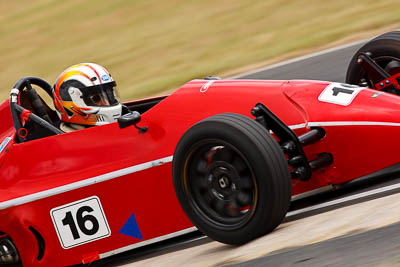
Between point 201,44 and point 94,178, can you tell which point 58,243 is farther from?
point 201,44

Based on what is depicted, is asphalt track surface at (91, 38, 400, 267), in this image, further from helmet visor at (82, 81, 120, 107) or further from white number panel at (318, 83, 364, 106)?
helmet visor at (82, 81, 120, 107)

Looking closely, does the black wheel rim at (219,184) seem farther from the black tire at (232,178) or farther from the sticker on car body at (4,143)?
the sticker on car body at (4,143)

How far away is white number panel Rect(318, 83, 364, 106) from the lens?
4.38m

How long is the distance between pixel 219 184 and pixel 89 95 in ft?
4.92

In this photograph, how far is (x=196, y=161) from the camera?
4141 millimetres

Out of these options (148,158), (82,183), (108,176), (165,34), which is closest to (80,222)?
(82,183)

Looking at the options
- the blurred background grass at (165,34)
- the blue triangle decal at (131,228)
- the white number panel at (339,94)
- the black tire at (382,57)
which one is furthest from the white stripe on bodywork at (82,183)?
the blurred background grass at (165,34)

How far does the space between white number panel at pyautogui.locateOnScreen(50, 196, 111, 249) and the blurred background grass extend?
4.84 meters

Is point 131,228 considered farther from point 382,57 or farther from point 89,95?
point 382,57

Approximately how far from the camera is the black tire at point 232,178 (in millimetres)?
3793

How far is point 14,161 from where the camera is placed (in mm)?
5113

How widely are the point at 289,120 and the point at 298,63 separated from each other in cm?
483

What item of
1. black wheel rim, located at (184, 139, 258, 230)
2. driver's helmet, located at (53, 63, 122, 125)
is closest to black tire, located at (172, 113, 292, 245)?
black wheel rim, located at (184, 139, 258, 230)

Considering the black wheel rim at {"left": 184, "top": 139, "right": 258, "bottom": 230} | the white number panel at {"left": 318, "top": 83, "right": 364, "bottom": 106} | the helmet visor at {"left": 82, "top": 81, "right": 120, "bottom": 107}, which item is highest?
the helmet visor at {"left": 82, "top": 81, "right": 120, "bottom": 107}
